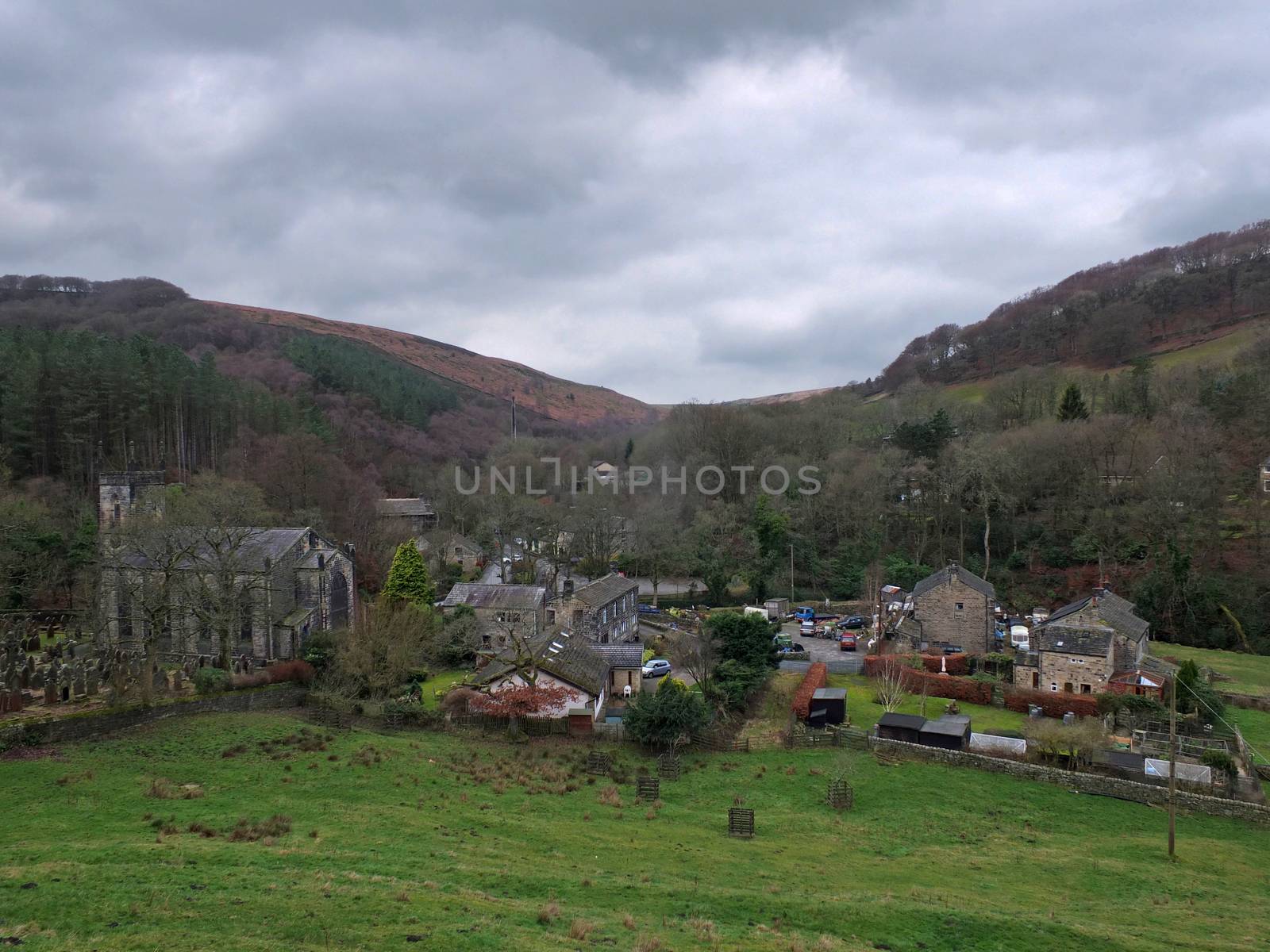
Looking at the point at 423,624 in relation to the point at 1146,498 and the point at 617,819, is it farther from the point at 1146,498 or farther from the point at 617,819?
the point at 1146,498

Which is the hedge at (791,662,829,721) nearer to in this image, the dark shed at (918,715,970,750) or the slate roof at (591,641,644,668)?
the dark shed at (918,715,970,750)

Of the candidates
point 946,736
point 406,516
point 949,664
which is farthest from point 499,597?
point 406,516

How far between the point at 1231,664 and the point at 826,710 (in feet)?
88.3

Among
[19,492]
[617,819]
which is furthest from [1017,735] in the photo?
[19,492]

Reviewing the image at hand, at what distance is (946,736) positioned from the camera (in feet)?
94.3

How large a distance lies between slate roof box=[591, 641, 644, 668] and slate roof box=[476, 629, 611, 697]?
423mm

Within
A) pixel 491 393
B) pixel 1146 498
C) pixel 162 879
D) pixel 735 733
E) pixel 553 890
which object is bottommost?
pixel 735 733

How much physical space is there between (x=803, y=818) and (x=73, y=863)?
717 inches

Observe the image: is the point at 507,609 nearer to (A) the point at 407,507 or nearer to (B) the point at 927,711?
(B) the point at 927,711

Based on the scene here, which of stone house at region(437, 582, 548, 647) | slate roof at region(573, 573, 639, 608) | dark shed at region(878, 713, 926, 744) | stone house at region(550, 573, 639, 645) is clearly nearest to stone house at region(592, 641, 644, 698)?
stone house at region(550, 573, 639, 645)

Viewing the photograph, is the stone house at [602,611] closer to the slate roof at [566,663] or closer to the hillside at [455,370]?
the slate roof at [566,663]

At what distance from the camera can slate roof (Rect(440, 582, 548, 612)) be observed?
148 feet

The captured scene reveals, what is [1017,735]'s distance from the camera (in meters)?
30.1

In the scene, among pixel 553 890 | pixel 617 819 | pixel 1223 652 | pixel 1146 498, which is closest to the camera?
pixel 553 890
